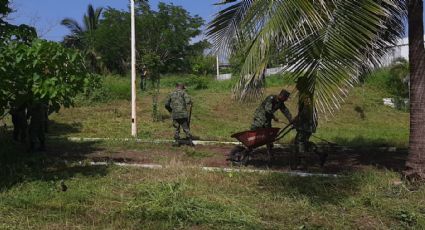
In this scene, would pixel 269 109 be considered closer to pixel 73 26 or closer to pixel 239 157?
pixel 239 157

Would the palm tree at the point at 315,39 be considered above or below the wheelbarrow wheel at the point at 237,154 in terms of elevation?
above

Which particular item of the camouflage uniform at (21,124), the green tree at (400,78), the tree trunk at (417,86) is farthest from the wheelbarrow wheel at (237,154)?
the green tree at (400,78)

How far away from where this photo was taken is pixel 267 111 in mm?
10586

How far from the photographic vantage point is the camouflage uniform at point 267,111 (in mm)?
10562

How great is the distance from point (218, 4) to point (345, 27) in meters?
2.15

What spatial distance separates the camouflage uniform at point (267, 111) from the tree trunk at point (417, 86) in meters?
2.60

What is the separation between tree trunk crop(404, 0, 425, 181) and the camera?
8289mm

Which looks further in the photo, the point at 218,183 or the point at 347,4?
the point at 218,183

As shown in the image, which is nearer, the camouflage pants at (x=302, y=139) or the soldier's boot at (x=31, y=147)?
the camouflage pants at (x=302, y=139)

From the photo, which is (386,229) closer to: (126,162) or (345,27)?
(345,27)

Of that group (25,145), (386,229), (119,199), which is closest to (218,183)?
(119,199)

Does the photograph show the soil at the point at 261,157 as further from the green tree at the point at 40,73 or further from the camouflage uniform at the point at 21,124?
the green tree at the point at 40,73

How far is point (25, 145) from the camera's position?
13430mm

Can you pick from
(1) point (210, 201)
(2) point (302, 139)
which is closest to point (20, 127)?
(2) point (302, 139)
